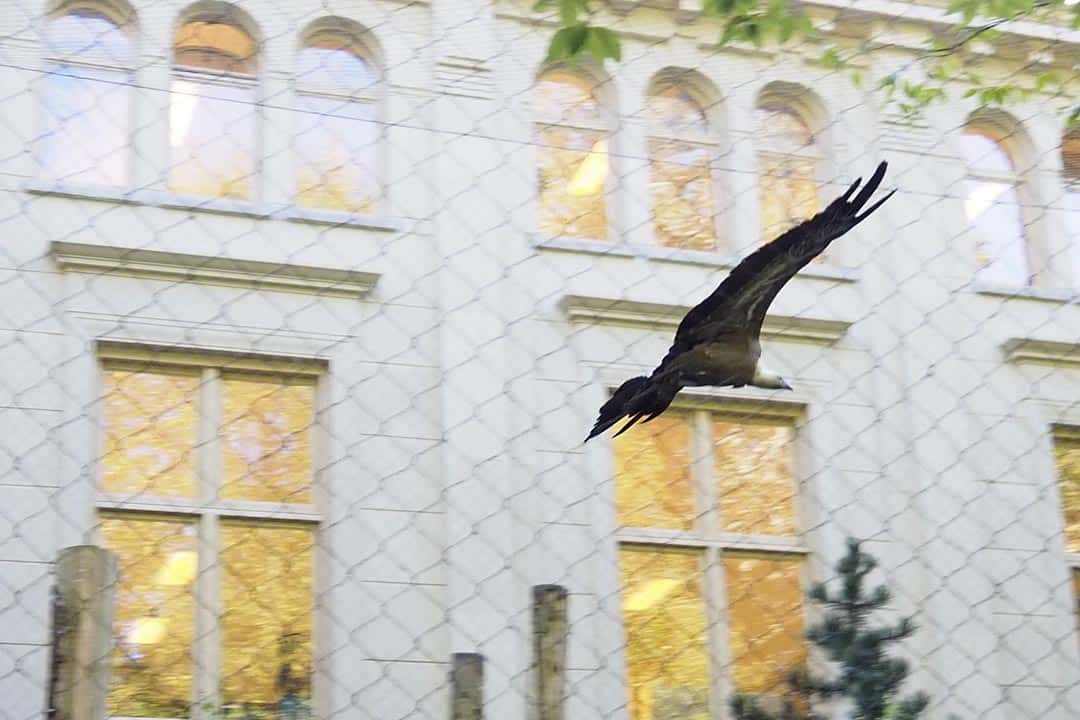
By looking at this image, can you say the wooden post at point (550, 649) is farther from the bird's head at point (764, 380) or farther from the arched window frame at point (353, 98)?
the arched window frame at point (353, 98)

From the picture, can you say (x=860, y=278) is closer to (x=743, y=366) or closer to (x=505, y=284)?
(x=505, y=284)

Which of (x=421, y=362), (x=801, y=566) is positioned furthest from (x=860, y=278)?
(x=421, y=362)

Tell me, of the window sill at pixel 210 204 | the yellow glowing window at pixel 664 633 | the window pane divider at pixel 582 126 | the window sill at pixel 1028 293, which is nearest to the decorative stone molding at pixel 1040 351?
the window sill at pixel 1028 293

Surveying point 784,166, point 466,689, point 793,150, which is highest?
point 793,150

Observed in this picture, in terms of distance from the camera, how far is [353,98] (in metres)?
8.23

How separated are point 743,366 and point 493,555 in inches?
110

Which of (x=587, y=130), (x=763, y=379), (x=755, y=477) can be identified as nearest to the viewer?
(x=763, y=379)

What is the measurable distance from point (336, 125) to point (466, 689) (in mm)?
5510

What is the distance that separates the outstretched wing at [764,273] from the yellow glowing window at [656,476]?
125 inches

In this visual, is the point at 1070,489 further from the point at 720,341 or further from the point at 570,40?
the point at 570,40

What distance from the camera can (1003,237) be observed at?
356 inches

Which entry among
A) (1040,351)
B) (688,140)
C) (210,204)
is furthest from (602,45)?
(1040,351)

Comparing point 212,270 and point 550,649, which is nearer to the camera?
point 550,649

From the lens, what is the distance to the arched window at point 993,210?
29.4 feet
